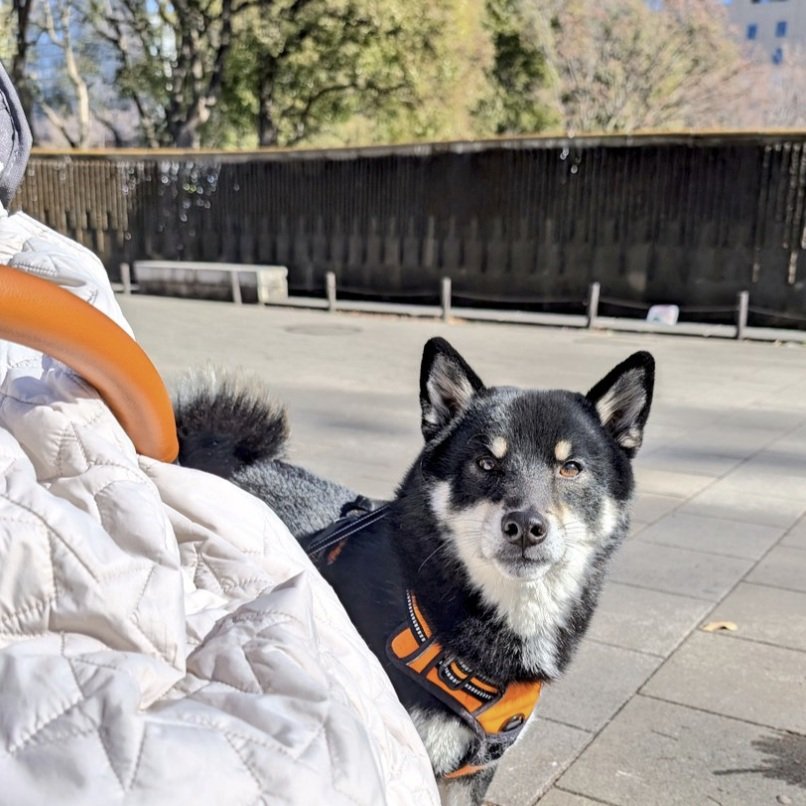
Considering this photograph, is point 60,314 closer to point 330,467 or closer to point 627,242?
point 330,467

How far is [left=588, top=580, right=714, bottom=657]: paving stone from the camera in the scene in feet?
14.0

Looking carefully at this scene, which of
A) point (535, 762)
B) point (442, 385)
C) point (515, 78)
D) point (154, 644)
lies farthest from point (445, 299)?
point (515, 78)

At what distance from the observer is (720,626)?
4.42 metres

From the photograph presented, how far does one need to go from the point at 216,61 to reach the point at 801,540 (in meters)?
24.7

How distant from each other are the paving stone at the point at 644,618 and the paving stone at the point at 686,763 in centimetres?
61

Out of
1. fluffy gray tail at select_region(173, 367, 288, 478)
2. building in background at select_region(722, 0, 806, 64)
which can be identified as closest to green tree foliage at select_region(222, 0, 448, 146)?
fluffy gray tail at select_region(173, 367, 288, 478)

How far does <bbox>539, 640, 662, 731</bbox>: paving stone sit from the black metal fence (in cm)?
1332

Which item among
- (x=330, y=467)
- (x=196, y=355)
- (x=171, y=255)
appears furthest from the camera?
(x=171, y=255)

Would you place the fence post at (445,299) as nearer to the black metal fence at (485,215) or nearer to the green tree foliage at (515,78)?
the black metal fence at (485,215)

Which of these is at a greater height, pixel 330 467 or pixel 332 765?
pixel 332 765

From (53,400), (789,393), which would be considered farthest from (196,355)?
(53,400)

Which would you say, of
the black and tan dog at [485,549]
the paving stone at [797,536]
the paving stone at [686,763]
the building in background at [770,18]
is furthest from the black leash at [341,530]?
the building in background at [770,18]

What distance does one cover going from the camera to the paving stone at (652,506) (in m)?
6.09

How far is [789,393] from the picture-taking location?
34.3 feet
